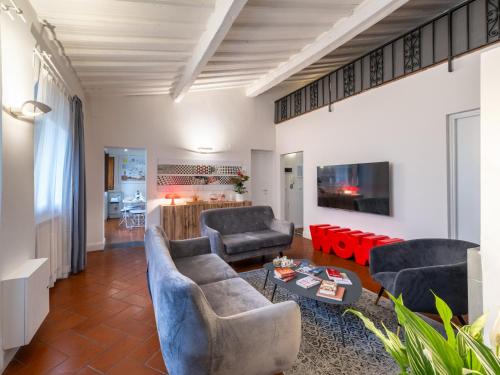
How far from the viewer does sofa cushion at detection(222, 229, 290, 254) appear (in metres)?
3.55

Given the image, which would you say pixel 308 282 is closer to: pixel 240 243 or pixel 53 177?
pixel 240 243

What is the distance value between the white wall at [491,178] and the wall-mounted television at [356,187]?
103 inches

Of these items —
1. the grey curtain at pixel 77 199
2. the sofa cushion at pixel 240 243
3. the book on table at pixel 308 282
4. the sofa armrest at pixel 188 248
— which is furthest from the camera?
the sofa cushion at pixel 240 243

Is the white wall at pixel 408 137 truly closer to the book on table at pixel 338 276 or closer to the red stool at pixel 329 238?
the red stool at pixel 329 238

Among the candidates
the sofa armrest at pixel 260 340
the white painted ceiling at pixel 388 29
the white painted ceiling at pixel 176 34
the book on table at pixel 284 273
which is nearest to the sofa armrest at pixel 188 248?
the book on table at pixel 284 273

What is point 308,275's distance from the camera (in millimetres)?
2420

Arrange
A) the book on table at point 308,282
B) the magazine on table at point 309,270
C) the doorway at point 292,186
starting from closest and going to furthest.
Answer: the book on table at point 308,282 < the magazine on table at point 309,270 < the doorway at point 292,186

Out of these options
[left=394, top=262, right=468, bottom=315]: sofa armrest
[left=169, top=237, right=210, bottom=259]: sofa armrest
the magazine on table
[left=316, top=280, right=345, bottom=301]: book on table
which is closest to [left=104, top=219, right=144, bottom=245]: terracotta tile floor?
[left=169, top=237, right=210, bottom=259]: sofa armrest

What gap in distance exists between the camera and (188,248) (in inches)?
118

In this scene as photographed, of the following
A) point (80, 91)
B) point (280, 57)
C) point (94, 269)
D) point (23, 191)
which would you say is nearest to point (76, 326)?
point (23, 191)

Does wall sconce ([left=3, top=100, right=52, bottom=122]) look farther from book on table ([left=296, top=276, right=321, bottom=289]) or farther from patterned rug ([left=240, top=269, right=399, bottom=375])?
patterned rug ([left=240, top=269, right=399, bottom=375])

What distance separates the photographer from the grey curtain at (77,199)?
11.2 ft

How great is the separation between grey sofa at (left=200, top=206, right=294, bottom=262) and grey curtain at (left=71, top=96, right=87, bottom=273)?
1.66 m

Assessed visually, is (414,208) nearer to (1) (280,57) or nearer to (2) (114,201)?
(1) (280,57)
